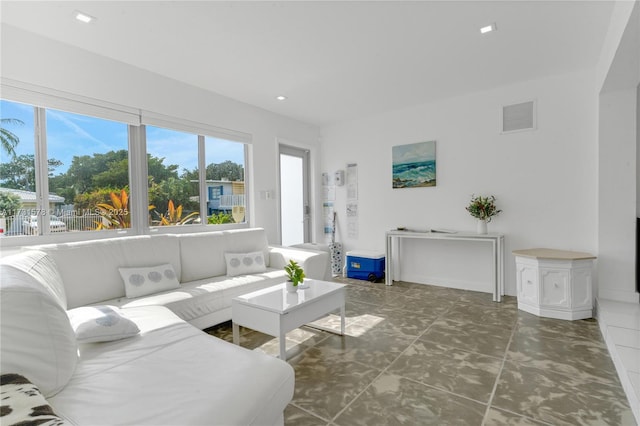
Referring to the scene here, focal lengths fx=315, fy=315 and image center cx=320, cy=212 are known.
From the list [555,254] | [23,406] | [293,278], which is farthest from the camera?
[555,254]

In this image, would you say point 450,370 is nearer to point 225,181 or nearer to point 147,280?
point 147,280

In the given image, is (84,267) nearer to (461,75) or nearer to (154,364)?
(154,364)

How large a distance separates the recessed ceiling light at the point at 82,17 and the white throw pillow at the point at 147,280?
1940 mm

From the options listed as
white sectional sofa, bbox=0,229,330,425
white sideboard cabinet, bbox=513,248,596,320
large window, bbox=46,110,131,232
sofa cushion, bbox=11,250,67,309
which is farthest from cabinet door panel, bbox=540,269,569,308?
large window, bbox=46,110,131,232

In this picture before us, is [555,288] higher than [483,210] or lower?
lower

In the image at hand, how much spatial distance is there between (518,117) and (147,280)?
4.42 meters

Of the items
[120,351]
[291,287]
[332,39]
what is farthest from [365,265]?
[120,351]

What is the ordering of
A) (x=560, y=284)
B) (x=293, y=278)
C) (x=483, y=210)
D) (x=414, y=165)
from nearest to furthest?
1. (x=293, y=278)
2. (x=560, y=284)
3. (x=483, y=210)
4. (x=414, y=165)

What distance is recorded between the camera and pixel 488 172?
13.4ft

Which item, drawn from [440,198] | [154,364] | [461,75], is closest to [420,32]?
[461,75]

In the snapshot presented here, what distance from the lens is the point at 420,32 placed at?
8.47ft

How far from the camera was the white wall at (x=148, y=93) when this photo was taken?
2.51 metres

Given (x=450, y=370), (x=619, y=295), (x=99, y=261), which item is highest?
(x=99, y=261)

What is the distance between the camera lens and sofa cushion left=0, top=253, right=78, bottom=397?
1185mm
